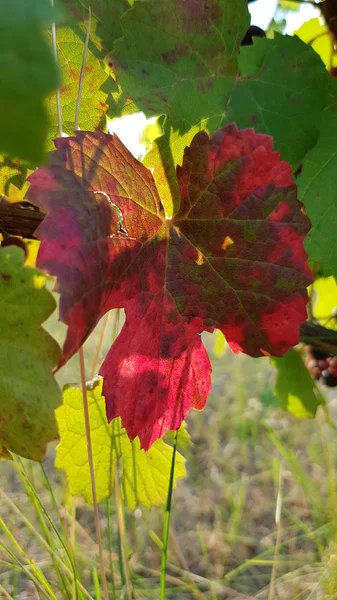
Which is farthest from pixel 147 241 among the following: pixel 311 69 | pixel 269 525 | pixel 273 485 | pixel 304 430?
pixel 304 430

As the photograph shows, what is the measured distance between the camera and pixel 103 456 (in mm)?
809

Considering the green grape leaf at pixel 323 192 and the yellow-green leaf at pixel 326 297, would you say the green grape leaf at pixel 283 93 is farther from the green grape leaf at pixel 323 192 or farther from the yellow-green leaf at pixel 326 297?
the yellow-green leaf at pixel 326 297

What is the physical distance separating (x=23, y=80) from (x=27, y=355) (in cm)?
29

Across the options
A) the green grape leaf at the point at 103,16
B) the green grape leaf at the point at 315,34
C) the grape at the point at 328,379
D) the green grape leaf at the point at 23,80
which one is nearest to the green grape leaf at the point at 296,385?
the grape at the point at 328,379

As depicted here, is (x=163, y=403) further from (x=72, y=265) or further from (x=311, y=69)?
(x=311, y=69)

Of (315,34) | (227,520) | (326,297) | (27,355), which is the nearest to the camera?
(27,355)

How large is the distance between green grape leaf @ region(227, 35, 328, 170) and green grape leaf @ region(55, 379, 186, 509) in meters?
0.35

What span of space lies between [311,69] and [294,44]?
0.03 meters

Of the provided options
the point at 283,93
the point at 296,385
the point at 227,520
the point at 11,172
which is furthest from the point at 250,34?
the point at 227,520

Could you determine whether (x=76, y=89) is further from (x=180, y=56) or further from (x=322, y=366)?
(x=322, y=366)

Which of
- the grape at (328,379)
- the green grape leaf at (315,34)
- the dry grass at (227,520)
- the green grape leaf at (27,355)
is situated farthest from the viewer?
the dry grass at (227,520)

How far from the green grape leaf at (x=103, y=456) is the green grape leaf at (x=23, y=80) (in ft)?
1.82

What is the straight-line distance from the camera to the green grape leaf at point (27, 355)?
0.46 meters

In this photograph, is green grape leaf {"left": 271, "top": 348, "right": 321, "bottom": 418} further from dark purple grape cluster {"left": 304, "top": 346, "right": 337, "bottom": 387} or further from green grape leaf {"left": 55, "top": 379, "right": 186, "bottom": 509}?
green grape leaf {"left": 55, "top": 379, "right": 186, "bottom": 509}
